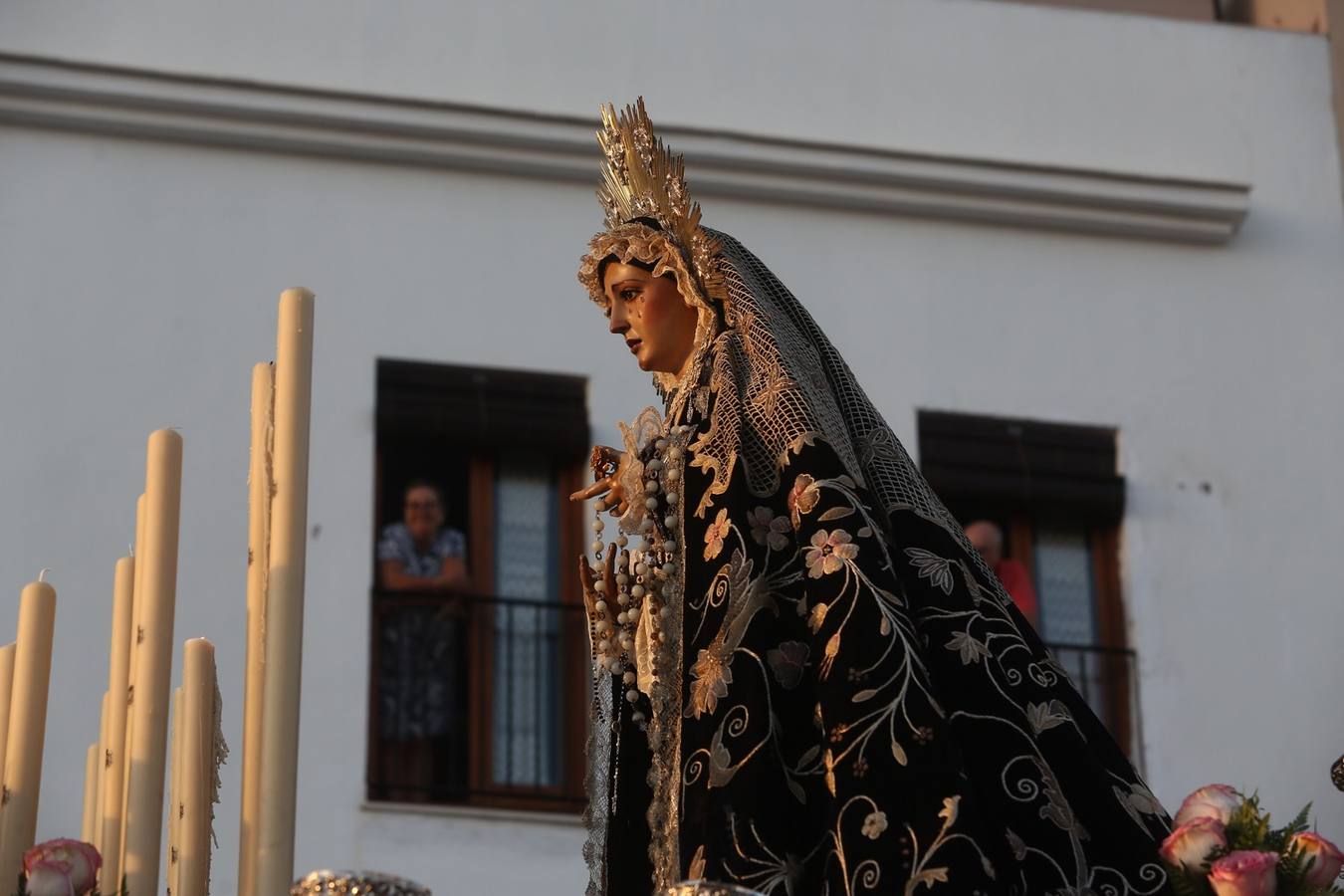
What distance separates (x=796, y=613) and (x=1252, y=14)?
6855 mm

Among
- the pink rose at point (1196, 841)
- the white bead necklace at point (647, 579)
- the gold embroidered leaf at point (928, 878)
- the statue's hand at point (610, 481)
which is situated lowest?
the gold embroidered leaf at point (928, 878)

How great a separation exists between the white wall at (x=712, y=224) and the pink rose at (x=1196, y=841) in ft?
15.5

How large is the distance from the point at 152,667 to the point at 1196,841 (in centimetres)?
140

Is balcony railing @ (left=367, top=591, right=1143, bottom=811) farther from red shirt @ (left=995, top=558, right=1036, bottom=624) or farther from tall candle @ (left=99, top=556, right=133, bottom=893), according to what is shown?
tall candle @ (left=99, top=556, right=133, bottom=893)

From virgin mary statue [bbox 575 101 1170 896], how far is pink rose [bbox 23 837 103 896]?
39.1 inches

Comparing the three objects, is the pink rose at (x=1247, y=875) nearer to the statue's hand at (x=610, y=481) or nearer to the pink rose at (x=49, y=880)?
the statue's hand at (x=610, y=481)

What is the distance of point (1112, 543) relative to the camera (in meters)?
10.0

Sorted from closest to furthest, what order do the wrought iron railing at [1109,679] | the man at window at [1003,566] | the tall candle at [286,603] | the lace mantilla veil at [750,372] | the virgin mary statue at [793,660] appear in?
1. the tall candle at [286,603]
2. the virgin mary statue at [793,660]
3. the lace mantilla veil at [750,372]
4. the man at window at [1003,566]
5. the wrought iron railing at [1109,679]

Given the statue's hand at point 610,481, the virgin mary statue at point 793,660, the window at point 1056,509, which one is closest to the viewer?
the virgin mary statue at point 793,660

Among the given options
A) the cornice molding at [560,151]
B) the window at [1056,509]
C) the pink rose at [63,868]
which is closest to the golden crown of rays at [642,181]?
the pink rose at [63,868]

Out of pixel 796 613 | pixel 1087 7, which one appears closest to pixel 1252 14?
pixel 1087 7

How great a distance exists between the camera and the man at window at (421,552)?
30.4 feet

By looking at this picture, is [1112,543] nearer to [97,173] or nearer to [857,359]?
[857,359]

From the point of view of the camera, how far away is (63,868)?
3719mm
